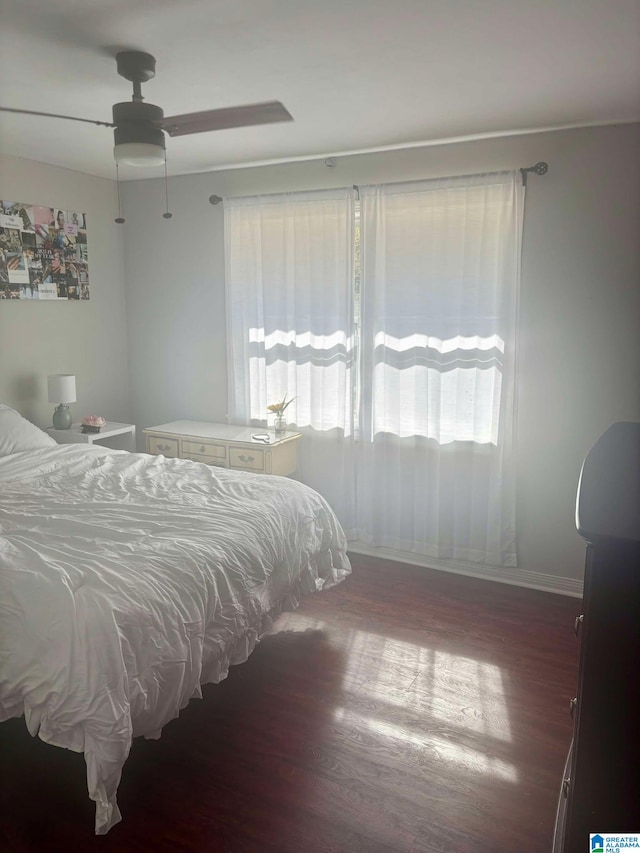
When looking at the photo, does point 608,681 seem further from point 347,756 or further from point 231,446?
point 231,446

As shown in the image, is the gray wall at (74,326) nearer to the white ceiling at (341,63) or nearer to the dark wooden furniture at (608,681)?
Result: the white ceiling at (341,63)

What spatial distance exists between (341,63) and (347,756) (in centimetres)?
272

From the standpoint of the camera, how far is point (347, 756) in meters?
2.23

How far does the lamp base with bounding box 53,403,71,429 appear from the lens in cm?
431

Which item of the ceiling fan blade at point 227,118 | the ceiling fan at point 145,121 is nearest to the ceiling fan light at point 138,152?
the ceiling fan at point 145,121

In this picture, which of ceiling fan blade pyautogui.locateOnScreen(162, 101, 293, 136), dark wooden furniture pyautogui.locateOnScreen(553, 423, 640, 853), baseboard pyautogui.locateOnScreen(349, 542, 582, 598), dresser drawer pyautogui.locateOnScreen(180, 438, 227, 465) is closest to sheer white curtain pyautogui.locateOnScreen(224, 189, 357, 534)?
baseboard pyautogui.locateOnScreen(349, 542, 582, 598)

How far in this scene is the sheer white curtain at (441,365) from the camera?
3.54 m

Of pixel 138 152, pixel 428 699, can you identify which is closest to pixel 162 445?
pixel 138 152

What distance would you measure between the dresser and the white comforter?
721mm

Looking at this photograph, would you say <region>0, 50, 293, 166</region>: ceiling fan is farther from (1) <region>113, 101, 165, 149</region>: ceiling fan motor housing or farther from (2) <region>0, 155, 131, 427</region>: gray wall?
(2) <region>0, 155, 131, 427</region>: gray wall

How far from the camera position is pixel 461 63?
244cm

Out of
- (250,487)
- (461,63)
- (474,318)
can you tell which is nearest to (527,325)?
(474,318)

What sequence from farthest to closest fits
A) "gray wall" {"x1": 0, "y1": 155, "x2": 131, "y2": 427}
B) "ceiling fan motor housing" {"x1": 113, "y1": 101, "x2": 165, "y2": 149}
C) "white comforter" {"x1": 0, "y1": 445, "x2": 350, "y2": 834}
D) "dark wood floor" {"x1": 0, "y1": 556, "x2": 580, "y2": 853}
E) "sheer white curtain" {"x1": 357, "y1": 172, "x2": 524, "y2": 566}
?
1. "gray wall" {"x1": 0, "y1": 155, "x2": 131, "y2": 427}
2. "sheer white curtain" {"x1": 357, "y1": 172, "x2": 524, "y2": 566}
3. "ceiling fan motor housing" {"x1": 113, "y1": 101, "x2": 165, "y2": 149}
4. "dark wood floor" {"x1": 0, "y1": 556, "x2": 580, "y2": 853}
5. "white comforter" {"x1": 0, "y1": 445, "x2": 350, "y2": 834}

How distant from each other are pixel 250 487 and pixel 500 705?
58.9 inches
